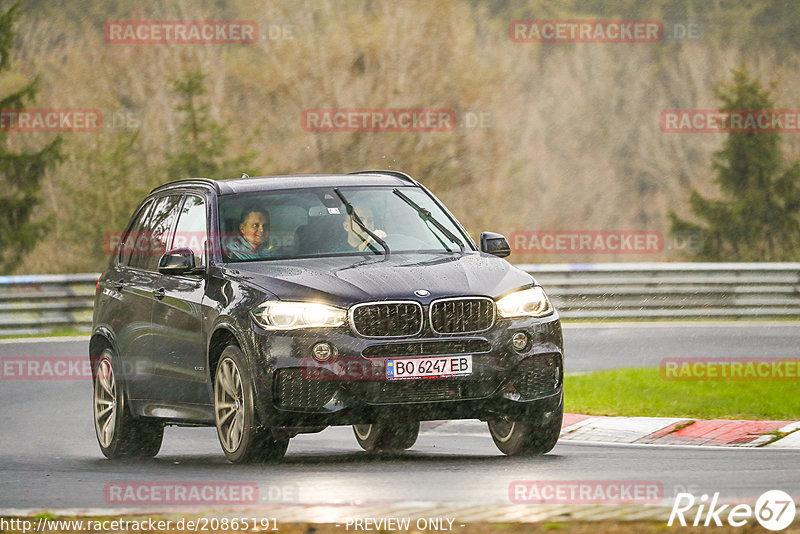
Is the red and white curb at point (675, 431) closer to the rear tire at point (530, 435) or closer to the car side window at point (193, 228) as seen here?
the rear tire at point (530, 435)

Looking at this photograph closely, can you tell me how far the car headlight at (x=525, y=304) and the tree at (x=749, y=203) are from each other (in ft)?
103

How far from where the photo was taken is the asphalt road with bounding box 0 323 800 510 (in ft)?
27.5

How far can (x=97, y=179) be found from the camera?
39062mm

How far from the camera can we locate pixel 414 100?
4222 cm

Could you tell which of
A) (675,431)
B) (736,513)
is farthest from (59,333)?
(736,513)

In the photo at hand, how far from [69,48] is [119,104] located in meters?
4.22

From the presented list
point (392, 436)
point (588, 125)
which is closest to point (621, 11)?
point (588, 125)

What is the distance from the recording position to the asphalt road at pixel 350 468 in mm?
8375
